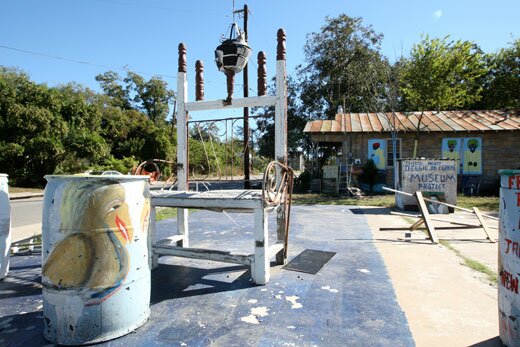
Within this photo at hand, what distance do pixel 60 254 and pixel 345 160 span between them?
51.1 ft

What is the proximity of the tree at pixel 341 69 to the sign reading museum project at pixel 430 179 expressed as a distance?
50.2ft

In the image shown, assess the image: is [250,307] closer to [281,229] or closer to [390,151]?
[281,229]

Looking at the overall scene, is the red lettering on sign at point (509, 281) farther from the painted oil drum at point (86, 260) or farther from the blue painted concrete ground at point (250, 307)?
the painted oil drum at point (86, 260)

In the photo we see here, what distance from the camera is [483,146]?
16.6 m

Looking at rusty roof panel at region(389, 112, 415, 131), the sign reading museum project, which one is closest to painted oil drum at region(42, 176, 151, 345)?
the sign reading museum project

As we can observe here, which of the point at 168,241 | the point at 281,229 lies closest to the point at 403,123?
the point at 281,229

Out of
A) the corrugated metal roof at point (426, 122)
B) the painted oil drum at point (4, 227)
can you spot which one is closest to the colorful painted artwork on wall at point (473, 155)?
the corrugated metal roof at point (426, 122)

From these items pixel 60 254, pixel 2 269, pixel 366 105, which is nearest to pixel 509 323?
pixel 60 254

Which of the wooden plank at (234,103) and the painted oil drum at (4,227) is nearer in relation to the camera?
the painted oil drum at (4,227)

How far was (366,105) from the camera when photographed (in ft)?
83.4

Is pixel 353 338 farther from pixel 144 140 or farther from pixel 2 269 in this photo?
pixel 144 140

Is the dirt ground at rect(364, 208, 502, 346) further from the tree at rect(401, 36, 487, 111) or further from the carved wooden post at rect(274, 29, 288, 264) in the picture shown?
the tree at rect(401, 36, 487, 111)

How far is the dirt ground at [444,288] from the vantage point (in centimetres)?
268

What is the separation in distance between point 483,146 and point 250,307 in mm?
17644
